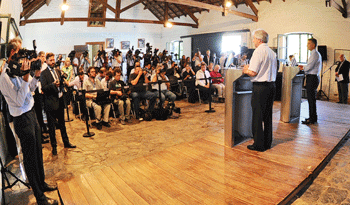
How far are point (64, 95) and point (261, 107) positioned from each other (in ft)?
13.7

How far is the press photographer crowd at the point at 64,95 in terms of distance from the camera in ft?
7.05

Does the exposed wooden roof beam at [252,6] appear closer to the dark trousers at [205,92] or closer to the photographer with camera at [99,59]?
the dark trousers at [205,92]

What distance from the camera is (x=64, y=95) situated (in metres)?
5.30

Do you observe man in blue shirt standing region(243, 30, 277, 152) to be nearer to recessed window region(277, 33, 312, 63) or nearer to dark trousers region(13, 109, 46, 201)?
dark trousers region(13, 109, 46, 201)

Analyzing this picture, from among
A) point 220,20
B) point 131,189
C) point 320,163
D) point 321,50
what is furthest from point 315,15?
point 131,189

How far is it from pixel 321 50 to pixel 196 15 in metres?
7.32

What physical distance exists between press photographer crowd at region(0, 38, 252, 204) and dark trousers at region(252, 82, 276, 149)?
229cm

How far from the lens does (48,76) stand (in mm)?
3570

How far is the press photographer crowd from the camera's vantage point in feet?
7.05

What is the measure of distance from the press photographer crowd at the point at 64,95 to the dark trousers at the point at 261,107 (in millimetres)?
2289

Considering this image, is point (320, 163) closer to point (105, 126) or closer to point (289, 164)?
point (289, 164)

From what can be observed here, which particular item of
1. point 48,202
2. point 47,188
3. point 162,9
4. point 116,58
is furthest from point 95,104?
point 162,9

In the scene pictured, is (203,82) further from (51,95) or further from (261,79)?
(51,95)

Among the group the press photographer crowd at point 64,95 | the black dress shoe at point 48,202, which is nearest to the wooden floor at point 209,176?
the black dress shoe at point 48,202
